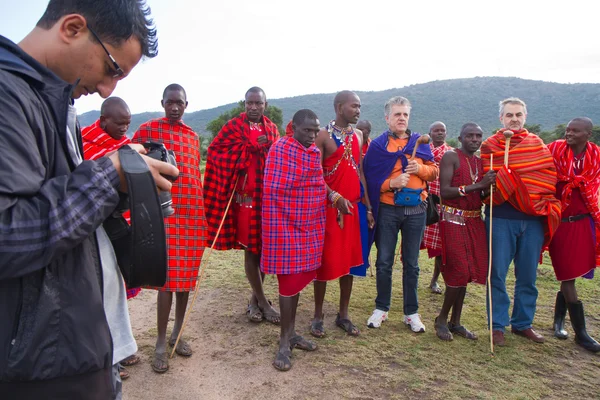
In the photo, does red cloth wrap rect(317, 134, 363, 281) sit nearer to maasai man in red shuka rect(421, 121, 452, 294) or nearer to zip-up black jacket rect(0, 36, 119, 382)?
maasai man in red shuka rect(421, 121, 452, 294)

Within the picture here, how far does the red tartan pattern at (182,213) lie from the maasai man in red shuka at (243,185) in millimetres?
590

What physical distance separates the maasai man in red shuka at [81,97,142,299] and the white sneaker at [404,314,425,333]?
2592mm

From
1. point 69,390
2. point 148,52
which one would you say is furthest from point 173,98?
point 69,390

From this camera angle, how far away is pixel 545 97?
265 feet

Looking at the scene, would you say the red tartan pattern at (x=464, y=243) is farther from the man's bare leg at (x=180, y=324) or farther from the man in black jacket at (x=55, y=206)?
the man in black jacket at (x=55, y=206)

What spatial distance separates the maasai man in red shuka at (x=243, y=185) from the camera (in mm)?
4156

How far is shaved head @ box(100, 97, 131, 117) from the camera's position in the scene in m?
3.43

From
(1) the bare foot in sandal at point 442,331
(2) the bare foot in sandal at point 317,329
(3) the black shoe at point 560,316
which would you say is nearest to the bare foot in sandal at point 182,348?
(2) the bare foot in sandal at point 317,329

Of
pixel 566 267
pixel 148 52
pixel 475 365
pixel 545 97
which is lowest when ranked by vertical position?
pixel 475 365

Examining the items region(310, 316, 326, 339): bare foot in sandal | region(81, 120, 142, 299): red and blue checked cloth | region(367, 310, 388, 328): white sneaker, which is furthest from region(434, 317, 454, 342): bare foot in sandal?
region(81, 120, 142, 299): red and blue checked cloth

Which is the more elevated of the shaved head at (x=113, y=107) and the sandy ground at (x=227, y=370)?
the shaved head at (x=113, y=107)

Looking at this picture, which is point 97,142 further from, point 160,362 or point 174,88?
point 160,362

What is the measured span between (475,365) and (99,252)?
10.9 ft

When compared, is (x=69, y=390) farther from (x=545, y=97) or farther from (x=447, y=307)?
(x=545, y=97)
